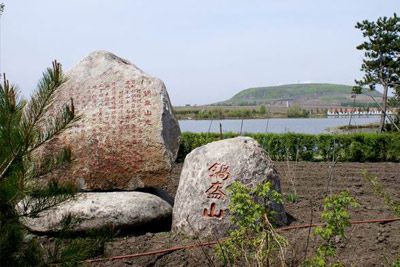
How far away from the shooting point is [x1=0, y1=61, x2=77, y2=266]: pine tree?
2.43 meters

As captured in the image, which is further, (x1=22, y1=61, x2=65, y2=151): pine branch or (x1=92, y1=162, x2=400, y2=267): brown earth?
(x1=92, y1=162, x2=400, y2=267): brown earth

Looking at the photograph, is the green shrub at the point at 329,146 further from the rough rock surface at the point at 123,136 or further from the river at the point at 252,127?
the rough rock surface at the point at 123,136

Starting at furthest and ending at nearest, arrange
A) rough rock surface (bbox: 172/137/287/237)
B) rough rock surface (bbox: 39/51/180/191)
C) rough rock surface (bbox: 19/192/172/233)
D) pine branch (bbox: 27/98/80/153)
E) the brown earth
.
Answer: rough rock surface (bbox: 39/51/180/191), rough rock surface (bbox: 19/192/172/233), rough rock surface (bbox: 172/137/287/237), the brown earth, pine branch (bbox: 27/98/80/153)

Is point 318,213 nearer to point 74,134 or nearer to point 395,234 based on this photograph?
point 395,234

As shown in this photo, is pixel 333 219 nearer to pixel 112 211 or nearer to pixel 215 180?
pixel 215 180

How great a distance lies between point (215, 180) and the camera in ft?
17.4

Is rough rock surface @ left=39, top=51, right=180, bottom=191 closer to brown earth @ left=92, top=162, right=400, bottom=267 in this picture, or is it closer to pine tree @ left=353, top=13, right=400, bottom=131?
brown earth @ left=92, top=162, right=400, bottom=267

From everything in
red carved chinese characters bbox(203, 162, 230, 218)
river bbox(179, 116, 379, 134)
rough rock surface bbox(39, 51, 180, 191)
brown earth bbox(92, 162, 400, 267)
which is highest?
rough rock surface bbox(39, 51, 180, 191)

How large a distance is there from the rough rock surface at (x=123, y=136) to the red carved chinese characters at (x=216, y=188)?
2.38 ft

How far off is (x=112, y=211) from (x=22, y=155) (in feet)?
10.1

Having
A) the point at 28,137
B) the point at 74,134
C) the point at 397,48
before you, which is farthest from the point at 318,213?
the point at 397,48

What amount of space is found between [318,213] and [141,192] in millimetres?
2070

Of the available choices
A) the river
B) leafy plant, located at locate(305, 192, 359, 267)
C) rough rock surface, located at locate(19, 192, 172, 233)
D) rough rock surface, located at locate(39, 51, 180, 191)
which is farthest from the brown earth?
the river

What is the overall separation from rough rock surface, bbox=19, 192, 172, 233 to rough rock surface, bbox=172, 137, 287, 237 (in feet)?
0.97
